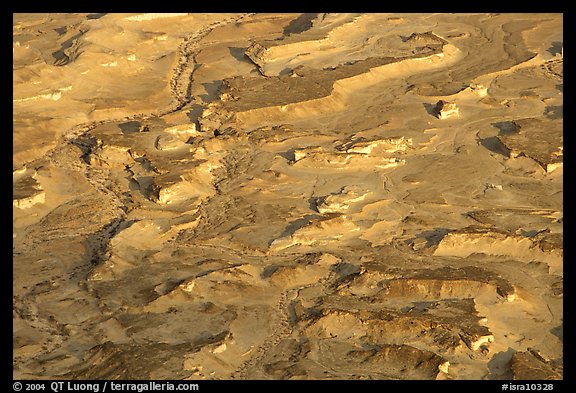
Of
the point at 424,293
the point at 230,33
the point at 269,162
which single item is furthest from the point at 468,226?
the point at 230,33

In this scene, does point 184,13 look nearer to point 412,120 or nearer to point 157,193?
point 412,120

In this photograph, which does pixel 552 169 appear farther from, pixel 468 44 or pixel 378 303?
pixel 468 44

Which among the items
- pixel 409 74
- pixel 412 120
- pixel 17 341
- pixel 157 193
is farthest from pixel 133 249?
pixel 409 74

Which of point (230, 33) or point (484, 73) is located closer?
point (484, 73)
